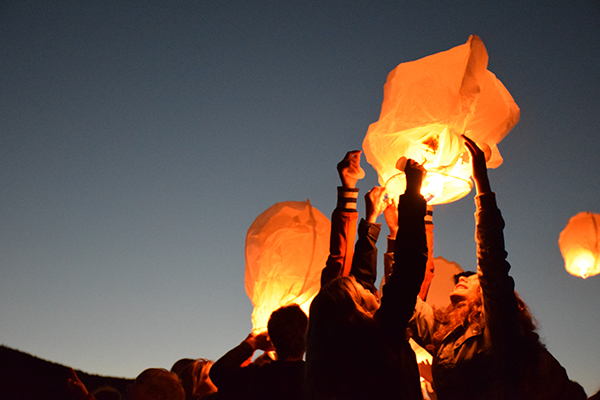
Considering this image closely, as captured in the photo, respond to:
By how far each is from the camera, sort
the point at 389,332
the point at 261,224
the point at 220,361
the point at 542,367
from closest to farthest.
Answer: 1. the point at 389,332
2. the point at 542,367
3. the point at 220,361
4. the point at 261,224

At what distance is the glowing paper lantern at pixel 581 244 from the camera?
346 cm

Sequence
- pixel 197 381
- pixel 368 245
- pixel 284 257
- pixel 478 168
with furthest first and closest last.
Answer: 1. pixel 197 381
2. pixel 284 257
3. pixel 368 245
4. pixel 478 168

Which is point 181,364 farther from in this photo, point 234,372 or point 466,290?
point 466,290

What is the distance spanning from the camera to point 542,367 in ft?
5.41

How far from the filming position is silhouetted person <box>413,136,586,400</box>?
1.62m

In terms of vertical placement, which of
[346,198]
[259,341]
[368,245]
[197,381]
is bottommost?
[197,381]

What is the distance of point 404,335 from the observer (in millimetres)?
1501

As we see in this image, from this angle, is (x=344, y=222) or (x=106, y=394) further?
(x=106, y=394)

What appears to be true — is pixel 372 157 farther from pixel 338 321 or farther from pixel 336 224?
pixel 338 321

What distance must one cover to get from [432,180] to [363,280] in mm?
643

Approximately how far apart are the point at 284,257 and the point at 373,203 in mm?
724

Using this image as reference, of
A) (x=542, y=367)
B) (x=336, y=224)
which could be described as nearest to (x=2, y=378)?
(x=336, y=224)

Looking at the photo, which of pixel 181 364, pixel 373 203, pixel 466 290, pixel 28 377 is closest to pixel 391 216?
pixel 373 203

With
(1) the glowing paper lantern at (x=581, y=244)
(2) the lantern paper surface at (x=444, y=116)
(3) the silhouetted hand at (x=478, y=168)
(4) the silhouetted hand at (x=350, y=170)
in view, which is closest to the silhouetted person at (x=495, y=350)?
(3) the silhouetted hand at (x=478, y=168)
